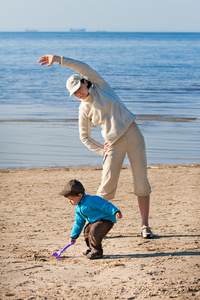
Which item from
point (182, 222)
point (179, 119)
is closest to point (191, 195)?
point (182, 222)

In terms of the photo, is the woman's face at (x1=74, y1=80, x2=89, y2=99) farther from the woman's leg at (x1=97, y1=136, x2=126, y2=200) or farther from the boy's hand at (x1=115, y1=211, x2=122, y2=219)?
the boy's hand at (x1=115, y1=211, x2=122, y2=219)

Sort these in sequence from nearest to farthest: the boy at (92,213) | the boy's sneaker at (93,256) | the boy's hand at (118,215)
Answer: the boy's hand at (118,215)
the boy at (92,213)
the boy's sneaker at (93,256)

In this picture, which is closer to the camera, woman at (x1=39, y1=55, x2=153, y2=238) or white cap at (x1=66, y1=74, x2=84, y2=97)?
white cap at (x1=66, y1=74, x2=84, y2=97)

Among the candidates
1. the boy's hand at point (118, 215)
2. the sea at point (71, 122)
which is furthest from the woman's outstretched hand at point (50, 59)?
the sea at point (71, 122)

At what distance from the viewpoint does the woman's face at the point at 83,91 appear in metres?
4.66

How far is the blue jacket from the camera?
14.7ft

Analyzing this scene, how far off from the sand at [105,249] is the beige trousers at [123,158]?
0.60 metres

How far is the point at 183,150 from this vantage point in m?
11.0

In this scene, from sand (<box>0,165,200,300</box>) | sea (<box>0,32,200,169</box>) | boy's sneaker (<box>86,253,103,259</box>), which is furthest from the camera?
sea (<box>0,32,200,169</box>)

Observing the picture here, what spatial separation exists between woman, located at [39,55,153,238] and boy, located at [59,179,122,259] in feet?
1.54

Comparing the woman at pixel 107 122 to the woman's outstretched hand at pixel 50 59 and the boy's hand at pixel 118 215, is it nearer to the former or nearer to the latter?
the woman's outstretched hand at pixel 50 59

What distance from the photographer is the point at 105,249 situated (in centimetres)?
489

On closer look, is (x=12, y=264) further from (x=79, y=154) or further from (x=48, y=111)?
(x=48, y=111)

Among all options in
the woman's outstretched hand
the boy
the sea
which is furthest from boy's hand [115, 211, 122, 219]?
the sea
